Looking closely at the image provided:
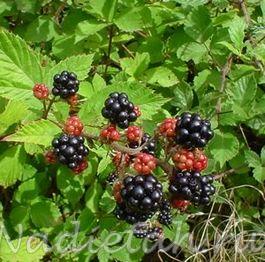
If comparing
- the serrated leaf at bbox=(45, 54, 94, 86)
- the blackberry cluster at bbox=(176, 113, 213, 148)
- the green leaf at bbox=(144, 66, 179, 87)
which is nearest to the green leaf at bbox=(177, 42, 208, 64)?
the green leaf at bbox=(144, 66, 179, 87)

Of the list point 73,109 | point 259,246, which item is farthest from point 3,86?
point 259,246

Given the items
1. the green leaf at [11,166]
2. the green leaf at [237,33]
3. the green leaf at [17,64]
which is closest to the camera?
the green leaf at [17,64]

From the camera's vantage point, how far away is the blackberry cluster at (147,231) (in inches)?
96.1

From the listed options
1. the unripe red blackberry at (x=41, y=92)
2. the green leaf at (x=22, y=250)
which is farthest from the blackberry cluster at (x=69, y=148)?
the green leaf at (x=22, y=250)

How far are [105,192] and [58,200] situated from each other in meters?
0.29

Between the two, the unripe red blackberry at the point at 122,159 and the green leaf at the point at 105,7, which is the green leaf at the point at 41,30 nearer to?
the green leaf at the point at 105,7

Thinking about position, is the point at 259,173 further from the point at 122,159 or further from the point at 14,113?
the point at 14,113

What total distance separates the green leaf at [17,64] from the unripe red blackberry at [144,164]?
724 mm

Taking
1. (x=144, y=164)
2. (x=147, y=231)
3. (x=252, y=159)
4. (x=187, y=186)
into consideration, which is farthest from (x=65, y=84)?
(x=252, y=159)

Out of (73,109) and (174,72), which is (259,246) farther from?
(73,109)

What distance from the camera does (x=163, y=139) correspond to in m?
1.83

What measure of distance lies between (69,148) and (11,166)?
0.62 metres

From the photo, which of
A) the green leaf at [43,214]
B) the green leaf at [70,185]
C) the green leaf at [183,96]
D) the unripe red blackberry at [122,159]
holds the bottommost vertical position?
the green leaf at [43,214]

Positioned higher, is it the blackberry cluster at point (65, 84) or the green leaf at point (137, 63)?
the blackberry cluster at point (65, 84)
